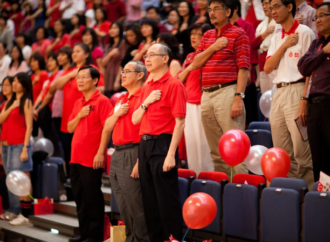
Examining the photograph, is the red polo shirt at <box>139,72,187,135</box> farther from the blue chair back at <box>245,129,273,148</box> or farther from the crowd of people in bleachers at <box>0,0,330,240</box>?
the blue chair back at <box>245,129,273,148</box>

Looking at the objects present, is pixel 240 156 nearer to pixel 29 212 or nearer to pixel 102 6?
pixel 29 212

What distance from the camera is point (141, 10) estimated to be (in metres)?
9.04

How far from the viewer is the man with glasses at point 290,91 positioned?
388cm

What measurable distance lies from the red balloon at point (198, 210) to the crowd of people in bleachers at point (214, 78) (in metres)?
0.88

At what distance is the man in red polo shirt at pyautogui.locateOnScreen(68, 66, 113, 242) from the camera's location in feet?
14.6

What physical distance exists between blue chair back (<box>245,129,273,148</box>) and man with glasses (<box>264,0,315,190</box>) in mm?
708

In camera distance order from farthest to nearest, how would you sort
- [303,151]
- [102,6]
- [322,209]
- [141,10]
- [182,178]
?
[102,6], [141,10], [182,178], [303,151], [322,209]

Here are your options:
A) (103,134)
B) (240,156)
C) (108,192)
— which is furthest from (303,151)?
(108,192)

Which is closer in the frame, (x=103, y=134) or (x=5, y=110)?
(x=103, y=134)

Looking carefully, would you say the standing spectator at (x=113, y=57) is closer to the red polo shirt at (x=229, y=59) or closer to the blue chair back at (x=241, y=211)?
the red polo shirt at (x=229, y=59)

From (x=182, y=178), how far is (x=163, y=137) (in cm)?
72

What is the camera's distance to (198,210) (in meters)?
3.35

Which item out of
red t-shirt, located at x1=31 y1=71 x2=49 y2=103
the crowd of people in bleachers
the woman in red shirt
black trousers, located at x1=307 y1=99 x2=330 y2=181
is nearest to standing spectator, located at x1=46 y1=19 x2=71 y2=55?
the crowd of people in bleachers

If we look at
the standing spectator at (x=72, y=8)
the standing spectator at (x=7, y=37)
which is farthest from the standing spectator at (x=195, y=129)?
the standing spectator at (x=7, y=37)
